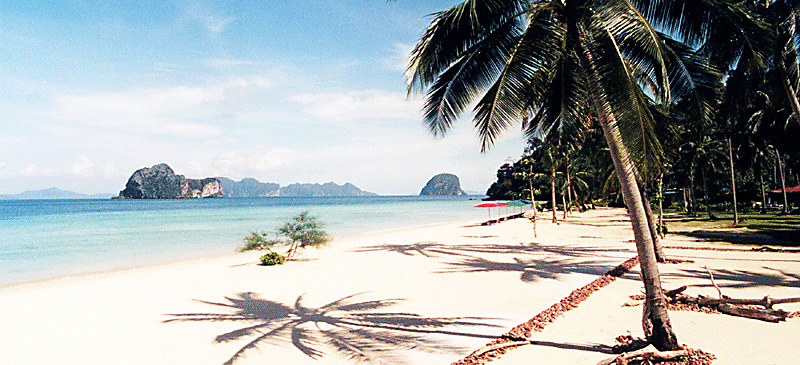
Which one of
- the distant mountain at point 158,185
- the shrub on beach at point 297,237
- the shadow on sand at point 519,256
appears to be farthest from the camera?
the distant mountain at point 158,185

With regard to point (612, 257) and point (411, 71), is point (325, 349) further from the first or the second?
point (612, 257)

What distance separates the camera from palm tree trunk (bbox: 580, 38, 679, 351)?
4879 millimetres

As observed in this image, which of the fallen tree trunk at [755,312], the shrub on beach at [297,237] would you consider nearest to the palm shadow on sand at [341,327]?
the fallen tree trunk at [755,312]

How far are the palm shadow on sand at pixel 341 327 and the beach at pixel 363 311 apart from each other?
0.03 m

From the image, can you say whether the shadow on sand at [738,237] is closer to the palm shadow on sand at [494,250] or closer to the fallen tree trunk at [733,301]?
the palm shadow on sand at [494,250]

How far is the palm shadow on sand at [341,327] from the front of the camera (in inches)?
231

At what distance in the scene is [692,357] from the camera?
496 centimetres

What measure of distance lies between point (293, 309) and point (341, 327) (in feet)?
5.71

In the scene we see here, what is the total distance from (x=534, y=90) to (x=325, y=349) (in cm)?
529

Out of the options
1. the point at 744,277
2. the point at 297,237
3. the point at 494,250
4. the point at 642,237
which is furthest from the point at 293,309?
the point at 494,250

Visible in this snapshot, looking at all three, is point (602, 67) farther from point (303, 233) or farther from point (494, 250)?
point (303, 233)

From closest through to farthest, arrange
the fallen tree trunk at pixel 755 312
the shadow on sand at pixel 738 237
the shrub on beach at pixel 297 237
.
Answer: the fallen tree trunk at pixel 755 312 → the shadow on sand at pixel 738 237 → the shrub on beach at pixel 297 237

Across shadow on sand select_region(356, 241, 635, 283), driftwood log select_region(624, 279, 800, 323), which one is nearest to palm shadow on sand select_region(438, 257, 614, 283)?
shadow on sand select_region(356, 241, 635, 283)

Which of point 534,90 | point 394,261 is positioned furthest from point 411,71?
point 394,261
